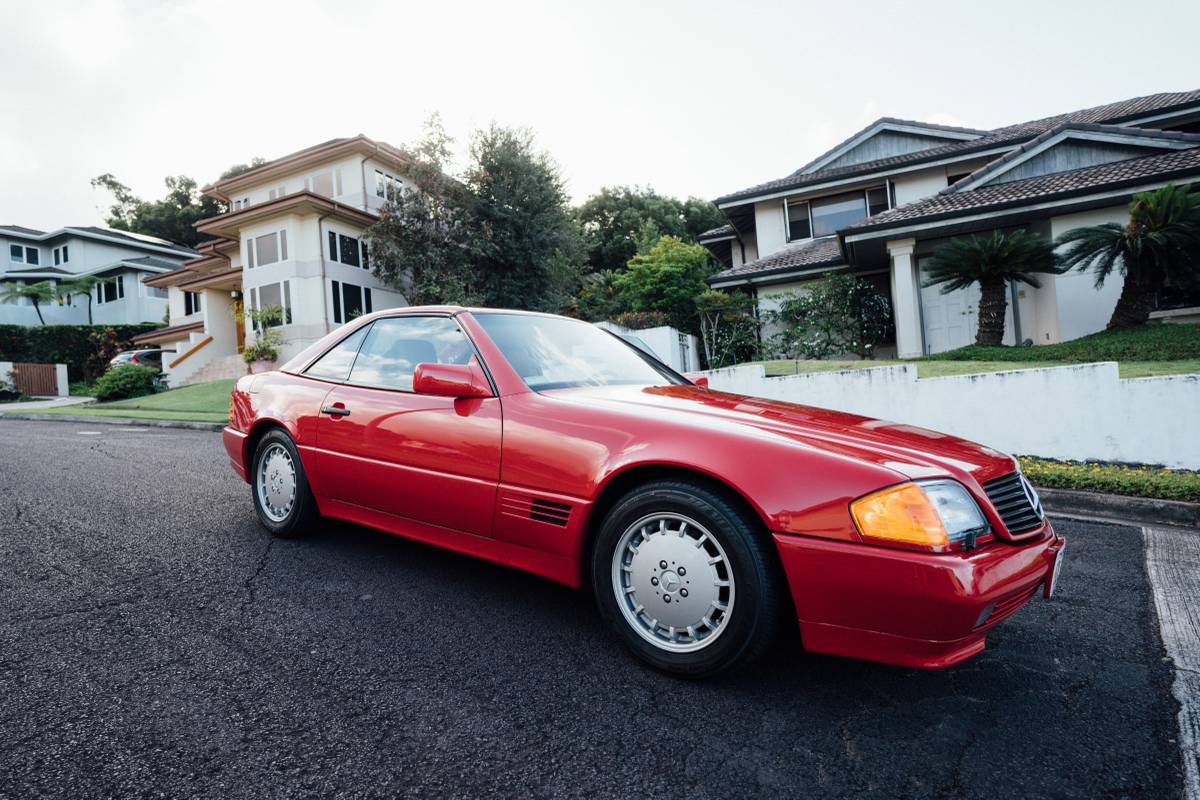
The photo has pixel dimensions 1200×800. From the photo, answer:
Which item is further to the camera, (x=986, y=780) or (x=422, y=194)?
(x=422, y=194)

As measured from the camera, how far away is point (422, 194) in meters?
21.3

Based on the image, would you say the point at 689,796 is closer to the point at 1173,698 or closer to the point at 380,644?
the point at 380,644

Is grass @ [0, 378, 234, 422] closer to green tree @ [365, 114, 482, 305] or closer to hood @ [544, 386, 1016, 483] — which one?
green tree @ [365, 114, 482, 305]

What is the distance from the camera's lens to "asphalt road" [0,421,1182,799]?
174cm

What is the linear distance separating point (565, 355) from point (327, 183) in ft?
82.8

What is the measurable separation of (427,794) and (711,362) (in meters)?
13.9

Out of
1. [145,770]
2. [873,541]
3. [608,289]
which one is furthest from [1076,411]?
[608,289]

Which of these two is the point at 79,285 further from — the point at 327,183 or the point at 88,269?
the point at 327,183

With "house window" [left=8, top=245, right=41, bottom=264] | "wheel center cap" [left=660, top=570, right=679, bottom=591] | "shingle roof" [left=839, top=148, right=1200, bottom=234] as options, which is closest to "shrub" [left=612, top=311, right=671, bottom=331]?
"shingle roof" [left=839, top=148, right=1200, bottom=234]

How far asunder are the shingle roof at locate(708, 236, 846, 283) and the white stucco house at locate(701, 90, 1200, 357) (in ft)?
0.16

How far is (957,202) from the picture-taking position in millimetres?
13602

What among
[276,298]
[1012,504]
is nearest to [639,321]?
[1012,504]

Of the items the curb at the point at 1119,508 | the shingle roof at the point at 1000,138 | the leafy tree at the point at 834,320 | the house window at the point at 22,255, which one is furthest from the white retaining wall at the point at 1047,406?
the house window at the point at 22,255

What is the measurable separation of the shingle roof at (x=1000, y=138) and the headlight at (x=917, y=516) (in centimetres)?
1808
